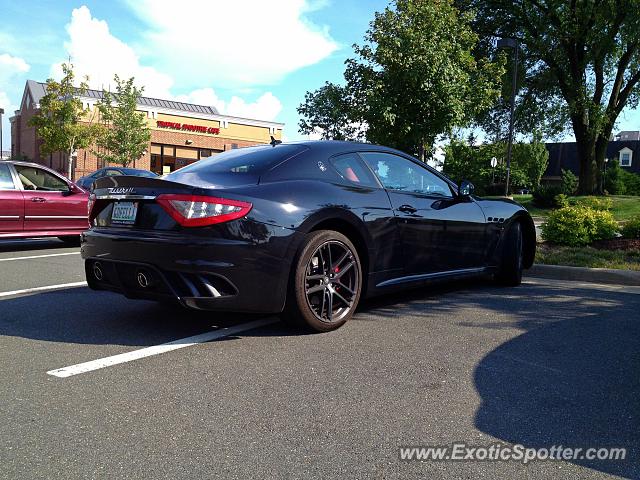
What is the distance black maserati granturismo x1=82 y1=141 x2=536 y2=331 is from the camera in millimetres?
3889

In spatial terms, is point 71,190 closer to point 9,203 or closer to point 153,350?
point 9,203

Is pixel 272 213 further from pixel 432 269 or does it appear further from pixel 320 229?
pixel 432 269

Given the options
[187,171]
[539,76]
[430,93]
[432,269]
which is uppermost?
[539,76]

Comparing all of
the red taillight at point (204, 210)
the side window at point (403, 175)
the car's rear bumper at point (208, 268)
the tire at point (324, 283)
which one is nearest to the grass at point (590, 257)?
the side window at point (403, 175)

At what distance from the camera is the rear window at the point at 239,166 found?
169 inches

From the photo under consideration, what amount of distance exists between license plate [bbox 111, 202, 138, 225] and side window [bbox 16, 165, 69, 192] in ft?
22.7

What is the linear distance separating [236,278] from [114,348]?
94cm

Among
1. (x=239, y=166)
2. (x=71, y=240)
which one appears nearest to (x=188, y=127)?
(x=71, y=240)

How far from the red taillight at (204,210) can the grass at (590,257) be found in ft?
17.9

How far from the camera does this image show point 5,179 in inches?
394

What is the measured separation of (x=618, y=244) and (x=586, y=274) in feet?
6.83

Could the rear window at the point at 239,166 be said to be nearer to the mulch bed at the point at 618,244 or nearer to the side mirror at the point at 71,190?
the mulch bed at the point at 618,244

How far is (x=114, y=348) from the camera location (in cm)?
392

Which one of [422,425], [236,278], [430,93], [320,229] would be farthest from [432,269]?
[430,93]
